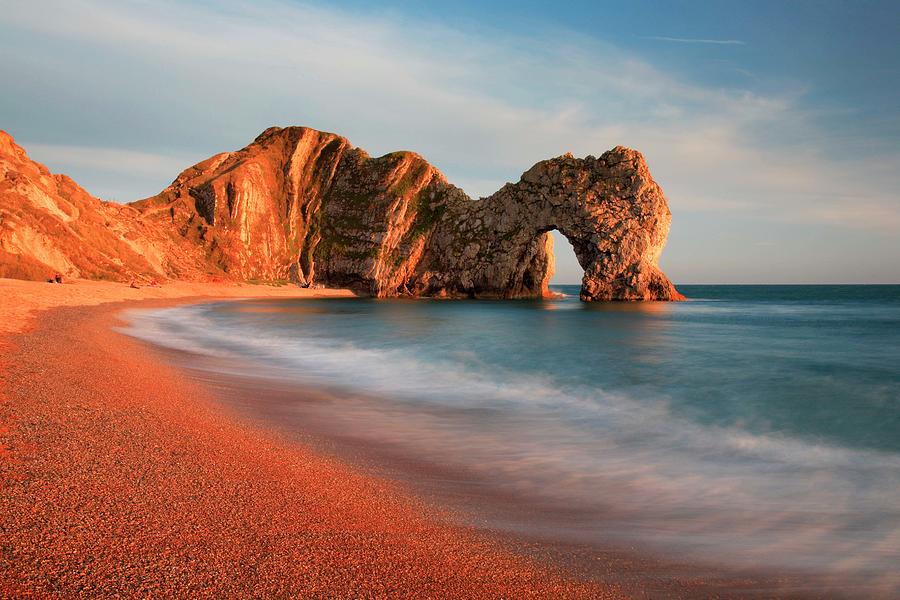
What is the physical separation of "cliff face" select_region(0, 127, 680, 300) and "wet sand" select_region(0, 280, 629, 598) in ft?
182

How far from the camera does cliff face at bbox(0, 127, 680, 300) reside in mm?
75250

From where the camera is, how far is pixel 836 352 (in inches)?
941

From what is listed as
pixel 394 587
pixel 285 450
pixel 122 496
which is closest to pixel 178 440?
pixel 285 450

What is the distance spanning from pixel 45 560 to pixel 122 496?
1.33 meters

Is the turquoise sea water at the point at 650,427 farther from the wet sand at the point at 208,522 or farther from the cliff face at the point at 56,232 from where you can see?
the cliff face at the point at 56,232

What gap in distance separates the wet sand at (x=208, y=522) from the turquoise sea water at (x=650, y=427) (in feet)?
4.27

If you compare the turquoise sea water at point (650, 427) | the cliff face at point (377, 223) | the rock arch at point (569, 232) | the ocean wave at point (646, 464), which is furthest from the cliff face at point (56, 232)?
the rock arch at point (569, 232)

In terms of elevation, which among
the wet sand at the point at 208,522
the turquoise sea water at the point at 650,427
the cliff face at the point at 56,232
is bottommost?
the turquoise sea water at the point at 650,427

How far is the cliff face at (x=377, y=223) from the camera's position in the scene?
247ft

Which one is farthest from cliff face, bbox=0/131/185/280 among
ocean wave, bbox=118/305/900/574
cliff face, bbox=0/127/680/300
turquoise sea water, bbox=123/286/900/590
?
ocean wave, bbox=118/305/900/574

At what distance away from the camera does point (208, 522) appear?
15.6ft

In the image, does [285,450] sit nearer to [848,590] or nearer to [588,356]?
[848,590]

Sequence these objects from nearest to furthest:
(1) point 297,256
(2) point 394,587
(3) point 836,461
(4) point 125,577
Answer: (4) point 125,577 → (2) point 394,587 → (3) point 836,461 → (1) point 297,256

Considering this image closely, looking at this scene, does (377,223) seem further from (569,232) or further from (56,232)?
(56,232)
